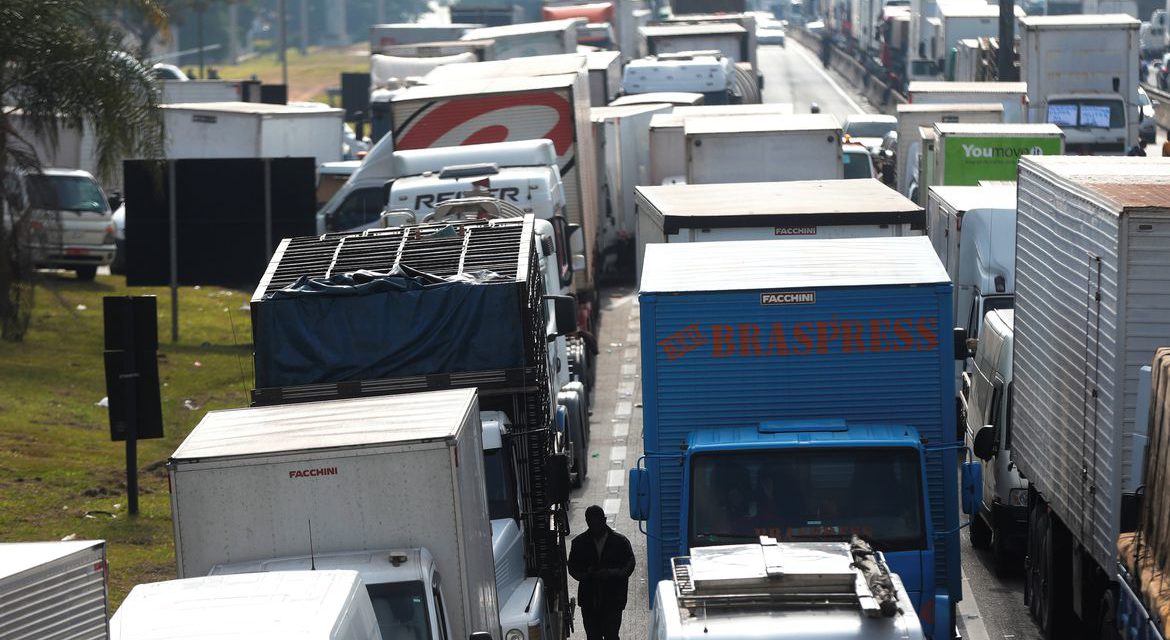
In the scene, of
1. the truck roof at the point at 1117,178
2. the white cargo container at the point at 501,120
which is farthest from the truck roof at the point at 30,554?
the white cargo container at the point at 501,120

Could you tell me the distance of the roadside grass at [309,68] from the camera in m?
107

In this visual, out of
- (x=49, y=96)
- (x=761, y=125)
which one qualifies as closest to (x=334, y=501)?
(x=49, y=96)

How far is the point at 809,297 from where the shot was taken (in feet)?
37.2

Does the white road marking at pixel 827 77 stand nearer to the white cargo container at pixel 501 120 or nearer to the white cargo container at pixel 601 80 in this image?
the white cargo container at pixel 601 80

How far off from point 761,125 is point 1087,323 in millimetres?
14578

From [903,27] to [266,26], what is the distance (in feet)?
392

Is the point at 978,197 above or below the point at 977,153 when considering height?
above

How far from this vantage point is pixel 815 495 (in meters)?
10.6

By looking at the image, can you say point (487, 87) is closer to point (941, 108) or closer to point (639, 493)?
point (941, 108)

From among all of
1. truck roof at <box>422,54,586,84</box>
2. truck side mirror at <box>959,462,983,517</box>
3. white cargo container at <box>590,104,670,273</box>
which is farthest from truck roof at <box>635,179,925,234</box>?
white cargo container at <box>590,104,670,273</box>

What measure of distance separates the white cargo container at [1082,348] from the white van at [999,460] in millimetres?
878

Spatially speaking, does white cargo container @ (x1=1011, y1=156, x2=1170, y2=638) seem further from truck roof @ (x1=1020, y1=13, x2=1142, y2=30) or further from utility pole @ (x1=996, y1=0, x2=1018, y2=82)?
utility pole @ (x1=996, y1=0, x2=1018, y2=82)

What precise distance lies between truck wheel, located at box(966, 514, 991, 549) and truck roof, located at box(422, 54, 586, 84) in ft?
49.0

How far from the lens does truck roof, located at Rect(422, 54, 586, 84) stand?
3151 centimetres
